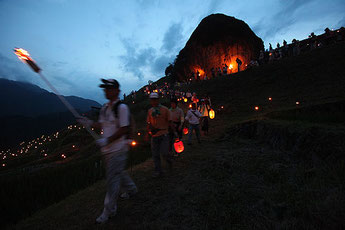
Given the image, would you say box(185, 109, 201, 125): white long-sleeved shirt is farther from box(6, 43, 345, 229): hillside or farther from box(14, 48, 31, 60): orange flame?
box(14, 48, 31, 60): orange flame

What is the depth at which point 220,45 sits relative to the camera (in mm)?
35719

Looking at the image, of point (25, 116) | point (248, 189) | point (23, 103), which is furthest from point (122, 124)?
point (23, 103)

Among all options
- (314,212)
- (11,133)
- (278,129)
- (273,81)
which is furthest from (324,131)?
(11,133)

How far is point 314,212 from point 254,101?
13243 mm

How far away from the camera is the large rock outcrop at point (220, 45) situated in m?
35.2

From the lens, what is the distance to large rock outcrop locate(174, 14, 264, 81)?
3522cm

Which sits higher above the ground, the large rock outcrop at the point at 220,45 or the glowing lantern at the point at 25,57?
the large rock outcrop at the point at 220,45

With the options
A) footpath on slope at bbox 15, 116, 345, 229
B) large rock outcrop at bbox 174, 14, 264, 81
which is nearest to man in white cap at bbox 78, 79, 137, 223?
footpath on slope at bbox 15, 116, 345, 229

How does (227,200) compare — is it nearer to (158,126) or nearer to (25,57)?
(158,126)

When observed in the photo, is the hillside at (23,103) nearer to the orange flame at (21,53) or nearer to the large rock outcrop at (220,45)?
the large rock outcrop at (220,45)

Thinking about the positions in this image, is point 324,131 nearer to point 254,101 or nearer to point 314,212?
point 314,212

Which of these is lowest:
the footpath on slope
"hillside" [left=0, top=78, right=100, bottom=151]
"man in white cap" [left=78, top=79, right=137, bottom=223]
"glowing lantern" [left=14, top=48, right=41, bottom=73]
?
the footpath on slope

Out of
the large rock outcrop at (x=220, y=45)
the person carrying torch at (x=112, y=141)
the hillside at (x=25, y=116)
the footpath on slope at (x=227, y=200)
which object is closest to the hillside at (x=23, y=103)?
the hillside at (x=25, y=116)

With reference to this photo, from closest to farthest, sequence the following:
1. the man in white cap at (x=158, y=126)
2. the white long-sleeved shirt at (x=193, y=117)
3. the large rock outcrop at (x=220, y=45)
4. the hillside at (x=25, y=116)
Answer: the man in white cap at (x=158, y=126) < the white long-sleeved shirt at (x=193, y=117) < the large rock outcrop at (x=220, y=45) < the hillside at (x=25, y=116)
